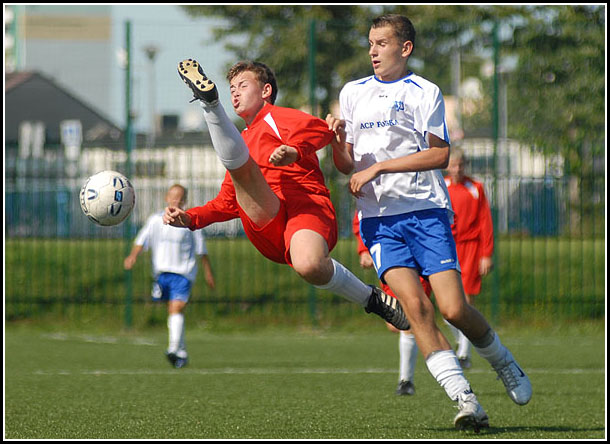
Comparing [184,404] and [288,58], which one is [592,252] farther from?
[184,404]

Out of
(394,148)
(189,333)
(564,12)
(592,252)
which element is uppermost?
(564,12)

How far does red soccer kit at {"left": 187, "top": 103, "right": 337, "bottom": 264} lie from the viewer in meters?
5.96

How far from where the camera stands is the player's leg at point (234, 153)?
5379 mm

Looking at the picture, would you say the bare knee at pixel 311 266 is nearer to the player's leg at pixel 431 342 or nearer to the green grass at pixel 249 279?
the player's leg at pixel 431 342

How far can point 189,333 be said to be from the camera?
585 inches

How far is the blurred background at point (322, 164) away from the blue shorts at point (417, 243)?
8.71m

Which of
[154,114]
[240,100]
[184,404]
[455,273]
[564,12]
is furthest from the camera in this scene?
[564,12]

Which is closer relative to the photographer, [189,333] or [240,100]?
[240,100]

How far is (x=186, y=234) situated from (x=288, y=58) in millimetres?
4933

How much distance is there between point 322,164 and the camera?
15.0 m

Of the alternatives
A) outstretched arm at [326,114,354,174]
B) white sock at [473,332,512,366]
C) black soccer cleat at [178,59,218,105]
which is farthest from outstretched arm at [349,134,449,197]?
white sock at [473,332,512,366]

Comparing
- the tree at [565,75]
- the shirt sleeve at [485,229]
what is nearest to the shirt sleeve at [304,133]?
the shirt sleeve at [485,229]

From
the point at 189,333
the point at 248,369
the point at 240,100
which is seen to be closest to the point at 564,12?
the point at 189,333

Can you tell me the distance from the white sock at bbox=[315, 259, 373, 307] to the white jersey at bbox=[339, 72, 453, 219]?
38 centimetres
